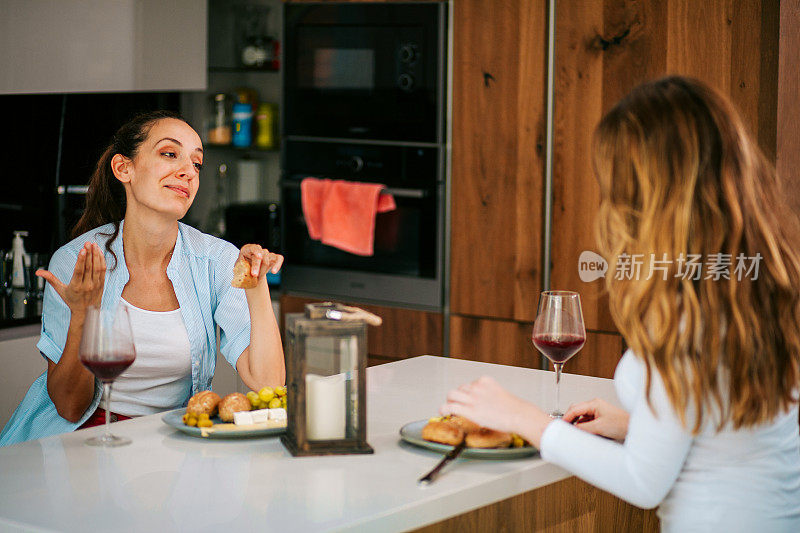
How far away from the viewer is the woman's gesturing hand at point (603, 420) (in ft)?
5.00

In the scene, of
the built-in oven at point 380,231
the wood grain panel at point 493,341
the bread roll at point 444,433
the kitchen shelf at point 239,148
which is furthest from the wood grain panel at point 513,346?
the bread roll at point 444,433

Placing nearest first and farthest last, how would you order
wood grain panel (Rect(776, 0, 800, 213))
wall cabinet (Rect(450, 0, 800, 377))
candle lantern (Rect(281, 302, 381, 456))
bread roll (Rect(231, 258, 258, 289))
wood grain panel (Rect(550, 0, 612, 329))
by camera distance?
candle lantern (Rect(281, 302, 381, 456)) < bread roll (Rect(231, 258, 258, 289)) < wood grain panel (Rect(776, 0, 800, 213)) < wall cabinet (Rect(450, 0, 800, 377)) < wood grain panel (Rect(550, 0, 612, 329))

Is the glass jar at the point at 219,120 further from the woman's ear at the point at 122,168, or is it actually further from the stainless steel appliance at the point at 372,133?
the woman's ear at the point at 122,168

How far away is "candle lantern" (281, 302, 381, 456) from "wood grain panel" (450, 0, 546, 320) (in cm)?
191

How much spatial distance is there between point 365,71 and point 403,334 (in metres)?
0.96

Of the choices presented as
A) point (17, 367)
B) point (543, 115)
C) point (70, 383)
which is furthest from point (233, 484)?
point (543, 115)

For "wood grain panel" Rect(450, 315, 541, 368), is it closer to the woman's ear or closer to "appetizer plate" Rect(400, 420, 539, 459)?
the woman's ear

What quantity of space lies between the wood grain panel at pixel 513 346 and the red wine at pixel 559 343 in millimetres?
1532

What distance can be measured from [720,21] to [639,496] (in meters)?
2.06

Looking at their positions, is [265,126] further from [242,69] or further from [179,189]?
[179,189]

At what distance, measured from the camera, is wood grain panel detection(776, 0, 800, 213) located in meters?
2.62

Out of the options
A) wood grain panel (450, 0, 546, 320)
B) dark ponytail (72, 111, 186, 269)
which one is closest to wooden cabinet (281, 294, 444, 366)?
wood grain panel (450, 0, 546, 320)

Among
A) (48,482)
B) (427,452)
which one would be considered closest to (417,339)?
(427,452)

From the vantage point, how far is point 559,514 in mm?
1600
